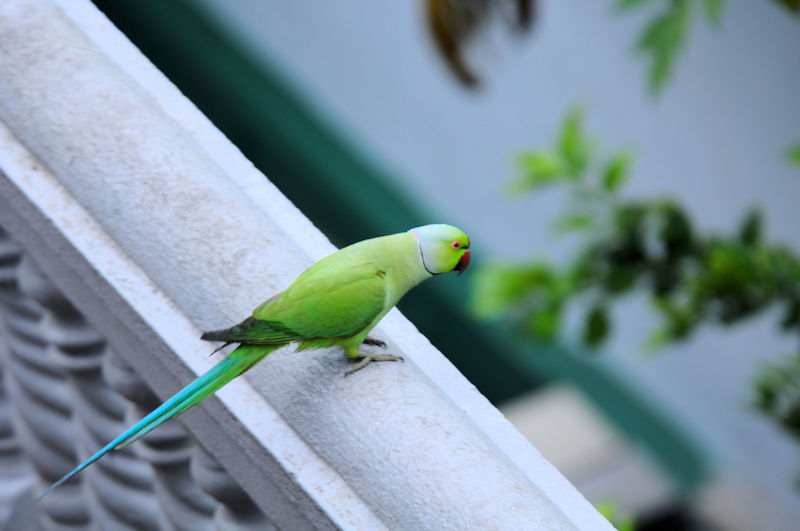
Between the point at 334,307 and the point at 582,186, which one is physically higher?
the point at 334,307

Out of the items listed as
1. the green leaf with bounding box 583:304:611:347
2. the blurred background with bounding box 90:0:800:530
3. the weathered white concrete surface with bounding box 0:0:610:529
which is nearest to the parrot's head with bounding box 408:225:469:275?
the weathered white concrete surface with bounding box 0:0:610:529

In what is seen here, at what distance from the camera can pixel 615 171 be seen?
2062mm

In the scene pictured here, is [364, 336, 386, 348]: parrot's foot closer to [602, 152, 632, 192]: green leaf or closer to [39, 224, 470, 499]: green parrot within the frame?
[39, 224, 470, 499]: green parrot

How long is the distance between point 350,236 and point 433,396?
12.9 feet

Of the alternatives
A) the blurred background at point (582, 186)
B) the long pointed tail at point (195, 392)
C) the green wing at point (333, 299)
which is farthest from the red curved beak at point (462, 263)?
the blurred background at point (582, 186)

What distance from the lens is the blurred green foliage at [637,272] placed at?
200 centimetres

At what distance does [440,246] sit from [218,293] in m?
0.25

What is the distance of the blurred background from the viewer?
7.04 feet

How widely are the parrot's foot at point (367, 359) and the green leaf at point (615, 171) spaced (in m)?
1.19

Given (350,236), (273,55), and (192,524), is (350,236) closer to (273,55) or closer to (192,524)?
(273,55)

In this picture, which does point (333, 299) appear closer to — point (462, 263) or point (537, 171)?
point (462, 263)

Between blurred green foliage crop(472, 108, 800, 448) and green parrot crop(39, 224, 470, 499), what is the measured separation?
1096mm

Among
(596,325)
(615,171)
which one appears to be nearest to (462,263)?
(615,171)

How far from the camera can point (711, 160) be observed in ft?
12.0
